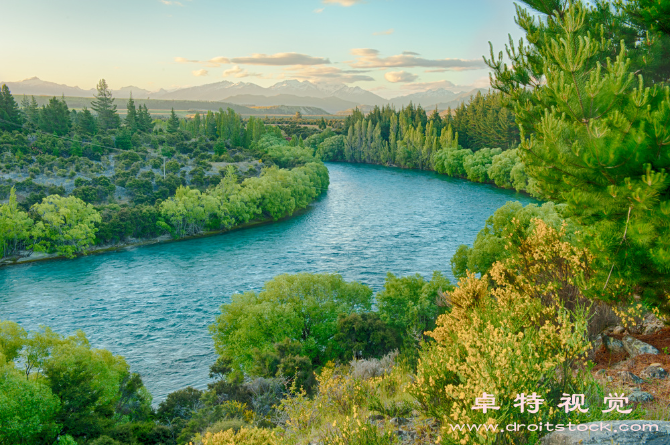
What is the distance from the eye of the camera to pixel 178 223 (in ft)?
175

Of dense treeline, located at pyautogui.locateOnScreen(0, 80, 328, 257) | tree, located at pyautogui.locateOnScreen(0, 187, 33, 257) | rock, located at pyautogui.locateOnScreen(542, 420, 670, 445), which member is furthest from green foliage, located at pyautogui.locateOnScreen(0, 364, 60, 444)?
tree, located at pyautogui.locateOnScreen(0, 187, 33, 257)

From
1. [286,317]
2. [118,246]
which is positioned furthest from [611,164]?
[118,246]

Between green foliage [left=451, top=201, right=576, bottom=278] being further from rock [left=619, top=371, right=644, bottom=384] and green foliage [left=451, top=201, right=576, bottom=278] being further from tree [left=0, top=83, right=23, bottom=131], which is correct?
tree [left=0, top=83, right=23, bottom=131]

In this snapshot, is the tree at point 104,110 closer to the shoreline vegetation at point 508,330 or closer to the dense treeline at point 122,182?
the dense treeline at point 122,182

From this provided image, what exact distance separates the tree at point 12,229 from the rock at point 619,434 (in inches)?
2013

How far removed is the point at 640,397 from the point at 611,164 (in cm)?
416

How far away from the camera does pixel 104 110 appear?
88.8m

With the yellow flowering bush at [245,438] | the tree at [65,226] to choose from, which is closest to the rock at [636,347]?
the yellow flowering bush at [245,438]

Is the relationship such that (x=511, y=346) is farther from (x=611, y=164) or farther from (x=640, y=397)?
(x=640, y=397)

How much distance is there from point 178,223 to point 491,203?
4360cm

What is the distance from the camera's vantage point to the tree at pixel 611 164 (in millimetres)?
6172

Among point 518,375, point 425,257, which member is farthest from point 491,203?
point 518,375

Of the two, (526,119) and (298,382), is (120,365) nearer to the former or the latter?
(298,382)

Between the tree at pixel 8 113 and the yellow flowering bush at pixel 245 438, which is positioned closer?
the yellow flowering bush at pixel 245 438
